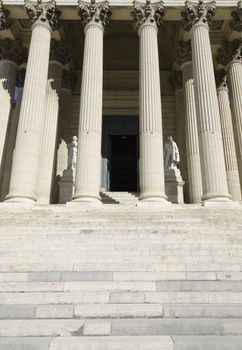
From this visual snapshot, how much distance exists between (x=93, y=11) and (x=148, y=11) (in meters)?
3.66

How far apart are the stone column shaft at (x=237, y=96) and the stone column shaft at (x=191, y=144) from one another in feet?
10.1

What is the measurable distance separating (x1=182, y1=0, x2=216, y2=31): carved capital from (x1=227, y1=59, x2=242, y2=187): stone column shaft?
4.70m

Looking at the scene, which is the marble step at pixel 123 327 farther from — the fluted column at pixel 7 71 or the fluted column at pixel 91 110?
the fluted column at pixel 7 71

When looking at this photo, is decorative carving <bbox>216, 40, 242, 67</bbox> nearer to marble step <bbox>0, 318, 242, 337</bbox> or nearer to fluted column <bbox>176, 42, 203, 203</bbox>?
fluted column <bbox>176, 42, 203, 203</bbox>

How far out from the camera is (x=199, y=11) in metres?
21.0

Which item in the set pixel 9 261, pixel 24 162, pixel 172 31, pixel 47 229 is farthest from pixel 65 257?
pixel 172 31

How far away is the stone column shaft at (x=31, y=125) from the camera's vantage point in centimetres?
1756

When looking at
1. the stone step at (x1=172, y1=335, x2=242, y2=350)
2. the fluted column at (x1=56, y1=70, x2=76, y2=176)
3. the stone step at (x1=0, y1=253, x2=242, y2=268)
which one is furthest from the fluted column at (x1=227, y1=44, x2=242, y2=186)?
the stone step at (x1=172, y1=335, x2=242, y2=350)

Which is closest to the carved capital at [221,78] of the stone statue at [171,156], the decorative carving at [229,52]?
the decorative carving at [229,52]

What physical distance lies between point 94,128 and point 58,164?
8285 mm

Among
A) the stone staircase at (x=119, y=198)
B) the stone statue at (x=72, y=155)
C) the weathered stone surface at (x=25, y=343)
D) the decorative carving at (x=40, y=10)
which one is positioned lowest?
the weathered stone surface at (x=25, y=343)

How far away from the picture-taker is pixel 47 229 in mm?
12930

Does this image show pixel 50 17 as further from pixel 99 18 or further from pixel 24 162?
pixel 24 162

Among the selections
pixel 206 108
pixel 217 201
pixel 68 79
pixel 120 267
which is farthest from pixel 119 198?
pixel 120 267
